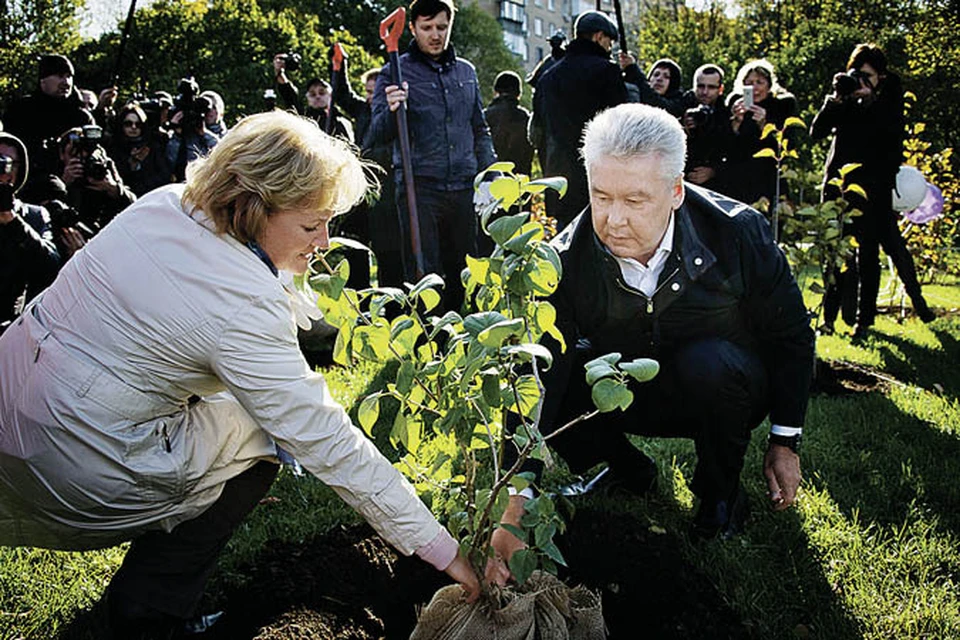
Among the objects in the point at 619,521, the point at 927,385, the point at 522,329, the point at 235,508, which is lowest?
the point at 927,385

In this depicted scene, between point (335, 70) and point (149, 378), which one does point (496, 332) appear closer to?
point (149, 378)

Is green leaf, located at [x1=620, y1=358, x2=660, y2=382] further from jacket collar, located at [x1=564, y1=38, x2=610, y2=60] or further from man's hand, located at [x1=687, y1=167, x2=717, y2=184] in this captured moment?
man's hand, located at [x1=687, y1=167, x2=717, y2=184]

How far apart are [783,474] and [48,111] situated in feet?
18.2

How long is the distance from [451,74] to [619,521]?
314 cm

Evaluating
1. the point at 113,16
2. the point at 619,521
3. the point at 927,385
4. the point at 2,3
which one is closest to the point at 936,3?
the point at 927,385

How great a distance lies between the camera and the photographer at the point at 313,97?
577 cm

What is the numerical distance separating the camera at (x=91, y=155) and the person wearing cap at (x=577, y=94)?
8.78ft

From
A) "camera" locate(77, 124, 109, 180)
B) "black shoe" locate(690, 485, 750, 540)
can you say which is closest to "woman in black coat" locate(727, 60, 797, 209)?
"black shoe" locate(690, 485, 750, 540)

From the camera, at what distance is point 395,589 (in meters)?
2.29

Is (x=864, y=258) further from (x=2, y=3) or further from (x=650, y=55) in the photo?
(x=650, y=55)

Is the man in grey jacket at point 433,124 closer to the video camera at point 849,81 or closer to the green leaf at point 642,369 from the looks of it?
the video camera at point 849,81

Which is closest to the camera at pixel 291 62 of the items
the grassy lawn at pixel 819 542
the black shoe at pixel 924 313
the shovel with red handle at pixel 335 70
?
the shovel with red handle at pixel 335 70

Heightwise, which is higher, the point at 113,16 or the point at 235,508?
the point at 113,16

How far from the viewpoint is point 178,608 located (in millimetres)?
1991
